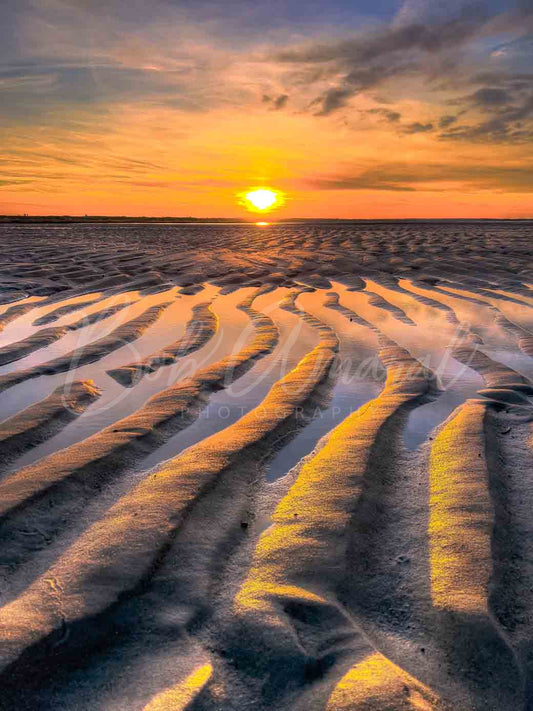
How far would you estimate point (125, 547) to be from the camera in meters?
1.55

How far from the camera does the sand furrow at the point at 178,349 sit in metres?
3.21

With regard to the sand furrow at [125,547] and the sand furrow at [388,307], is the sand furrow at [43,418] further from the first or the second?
the sand furrow at [388,307]

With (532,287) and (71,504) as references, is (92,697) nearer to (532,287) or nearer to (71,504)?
(71,504)

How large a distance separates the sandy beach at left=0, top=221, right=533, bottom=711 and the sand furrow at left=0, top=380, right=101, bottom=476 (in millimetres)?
16

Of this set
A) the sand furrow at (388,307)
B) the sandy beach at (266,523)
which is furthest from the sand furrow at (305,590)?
the sand furrow at (388,307)

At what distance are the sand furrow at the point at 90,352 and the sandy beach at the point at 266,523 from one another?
0.02 metres

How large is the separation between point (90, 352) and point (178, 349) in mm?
611

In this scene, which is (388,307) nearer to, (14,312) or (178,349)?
(178,349)

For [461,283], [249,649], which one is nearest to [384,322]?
[461,283]

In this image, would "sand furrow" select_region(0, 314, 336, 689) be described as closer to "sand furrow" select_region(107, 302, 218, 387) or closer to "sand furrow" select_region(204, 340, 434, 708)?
"sand furrow" select_region(204, 340, 434, 708)

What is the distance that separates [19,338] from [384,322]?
304 cm

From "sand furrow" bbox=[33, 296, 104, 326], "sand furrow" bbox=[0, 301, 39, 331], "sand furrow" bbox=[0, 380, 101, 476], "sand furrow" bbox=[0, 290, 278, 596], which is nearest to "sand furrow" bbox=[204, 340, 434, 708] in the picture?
"sand furrow" bbox=[0, 290, 278, 596]

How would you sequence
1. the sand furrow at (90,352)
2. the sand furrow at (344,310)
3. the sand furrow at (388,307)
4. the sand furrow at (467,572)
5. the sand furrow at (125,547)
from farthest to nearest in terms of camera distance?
the sand furrow at (388,307) → the sand furrow at (344,310) → the sand furrow at (90,352) → the sand furrow at (125,547) → the sand furrow at (467,572)

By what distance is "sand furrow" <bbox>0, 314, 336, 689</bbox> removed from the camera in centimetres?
Answer: 125
